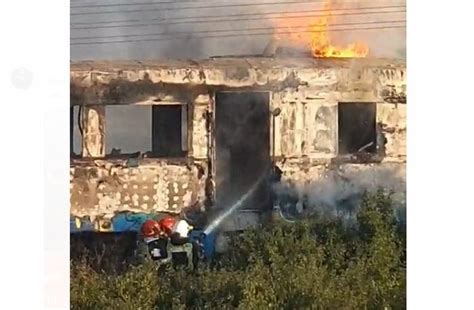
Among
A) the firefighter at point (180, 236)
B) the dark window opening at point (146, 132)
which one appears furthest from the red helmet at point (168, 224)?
the dark window opening at point (146, 132)

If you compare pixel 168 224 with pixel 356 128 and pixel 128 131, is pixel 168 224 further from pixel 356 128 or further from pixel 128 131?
pixel 356 128

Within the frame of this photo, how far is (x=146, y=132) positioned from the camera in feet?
6.65

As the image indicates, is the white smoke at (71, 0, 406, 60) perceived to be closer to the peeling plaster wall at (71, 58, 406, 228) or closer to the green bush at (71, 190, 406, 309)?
the peeling plaster wall at (71, 58, 406, 228)

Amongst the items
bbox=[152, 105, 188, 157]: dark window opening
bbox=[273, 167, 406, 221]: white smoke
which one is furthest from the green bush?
bbox=[152, 105, 188, 157]: dark window opening

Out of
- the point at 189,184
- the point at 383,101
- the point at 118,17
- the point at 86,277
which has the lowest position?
the point at 86,277

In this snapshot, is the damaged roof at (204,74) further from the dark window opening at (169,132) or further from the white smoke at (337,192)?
the white smoke at (337,192)

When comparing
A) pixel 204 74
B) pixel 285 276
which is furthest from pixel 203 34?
pixel 285 276

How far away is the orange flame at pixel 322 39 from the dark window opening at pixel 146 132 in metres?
0.22

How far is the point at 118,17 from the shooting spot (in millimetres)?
2041

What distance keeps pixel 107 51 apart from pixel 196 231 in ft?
1.06

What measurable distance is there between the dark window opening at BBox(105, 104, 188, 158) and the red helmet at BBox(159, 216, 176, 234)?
0.10 meters

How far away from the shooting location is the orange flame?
2.03m
